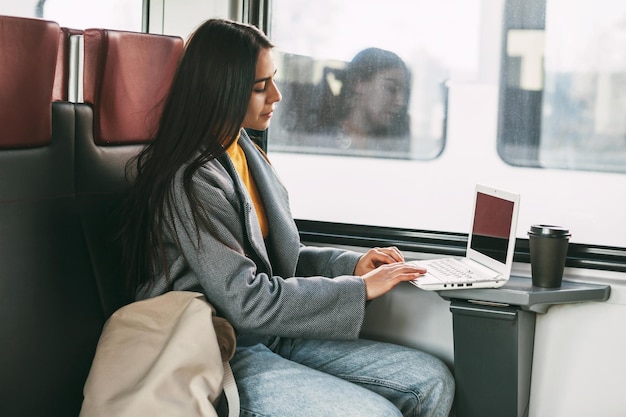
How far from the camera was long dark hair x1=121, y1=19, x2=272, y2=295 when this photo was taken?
5.92ft

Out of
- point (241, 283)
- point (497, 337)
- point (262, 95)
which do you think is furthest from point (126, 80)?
point (497, 337)

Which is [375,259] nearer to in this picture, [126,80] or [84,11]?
[126,80]

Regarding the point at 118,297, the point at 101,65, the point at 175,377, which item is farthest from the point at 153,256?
the point at 101,65

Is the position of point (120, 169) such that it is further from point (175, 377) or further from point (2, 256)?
point (175, 377)

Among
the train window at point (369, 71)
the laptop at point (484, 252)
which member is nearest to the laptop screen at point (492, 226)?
the laptop at point (484, 252)

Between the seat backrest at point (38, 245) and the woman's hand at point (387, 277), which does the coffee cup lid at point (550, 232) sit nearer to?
the woman's hand at point (387, 277)

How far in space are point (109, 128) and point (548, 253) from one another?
3.72 ft

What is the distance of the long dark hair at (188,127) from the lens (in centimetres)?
180

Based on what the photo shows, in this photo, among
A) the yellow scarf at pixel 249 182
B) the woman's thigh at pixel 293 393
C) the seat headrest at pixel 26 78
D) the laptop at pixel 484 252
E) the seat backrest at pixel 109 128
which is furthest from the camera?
the yellow scarf at pixel 249 182

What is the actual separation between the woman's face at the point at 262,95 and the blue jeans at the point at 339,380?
0.56m

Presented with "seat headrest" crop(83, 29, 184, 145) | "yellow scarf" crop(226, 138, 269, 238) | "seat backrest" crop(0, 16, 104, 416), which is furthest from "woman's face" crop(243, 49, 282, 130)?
"seat backrest" crop(0, 16, 104, 416)

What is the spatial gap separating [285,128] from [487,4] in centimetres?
75

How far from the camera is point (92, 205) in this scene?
1853mm

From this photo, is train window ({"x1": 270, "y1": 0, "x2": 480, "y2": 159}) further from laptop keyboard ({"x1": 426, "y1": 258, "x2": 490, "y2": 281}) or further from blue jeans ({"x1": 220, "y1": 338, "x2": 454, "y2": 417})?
blue jeans ({"x1": 220, "y1": 338, "x2": 454, "y2": 417})
